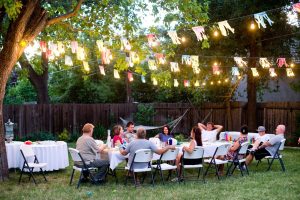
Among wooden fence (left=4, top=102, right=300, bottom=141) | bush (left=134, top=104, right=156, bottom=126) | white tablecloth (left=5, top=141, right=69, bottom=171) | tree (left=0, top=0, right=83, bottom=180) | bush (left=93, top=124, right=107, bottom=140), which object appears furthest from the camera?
bush (left=134, top=104, right=156, bottom=126)

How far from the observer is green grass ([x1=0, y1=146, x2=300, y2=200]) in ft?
23.9

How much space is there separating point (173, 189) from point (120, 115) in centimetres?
1196

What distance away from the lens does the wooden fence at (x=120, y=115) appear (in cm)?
1634

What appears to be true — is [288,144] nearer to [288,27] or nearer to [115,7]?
[288,27]

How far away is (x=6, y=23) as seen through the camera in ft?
36.2

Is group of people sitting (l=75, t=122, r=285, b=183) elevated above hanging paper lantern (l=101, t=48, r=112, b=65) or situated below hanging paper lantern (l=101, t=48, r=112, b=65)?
below

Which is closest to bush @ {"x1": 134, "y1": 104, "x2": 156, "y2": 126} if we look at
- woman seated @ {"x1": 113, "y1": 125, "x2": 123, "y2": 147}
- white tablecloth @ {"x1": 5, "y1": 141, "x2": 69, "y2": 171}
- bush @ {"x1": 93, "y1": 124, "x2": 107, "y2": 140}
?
bush @ {"x1": 93, "y1": 124, "x2": 107, "y2": 140}

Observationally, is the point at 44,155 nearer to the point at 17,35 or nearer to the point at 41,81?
the point at 17,35

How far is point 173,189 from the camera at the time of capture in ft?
25.7

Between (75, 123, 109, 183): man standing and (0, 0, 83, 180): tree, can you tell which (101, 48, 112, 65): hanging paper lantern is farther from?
(75, 123, 109, 183): man standing

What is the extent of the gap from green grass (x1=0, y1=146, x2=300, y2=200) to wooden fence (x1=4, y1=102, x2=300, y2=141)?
7.19 metres

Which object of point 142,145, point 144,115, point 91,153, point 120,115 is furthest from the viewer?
point 120,115

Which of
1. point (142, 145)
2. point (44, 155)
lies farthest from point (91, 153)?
point (44, 155)

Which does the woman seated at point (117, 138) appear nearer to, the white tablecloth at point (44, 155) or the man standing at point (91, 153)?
the man standing at point (91, 153)
